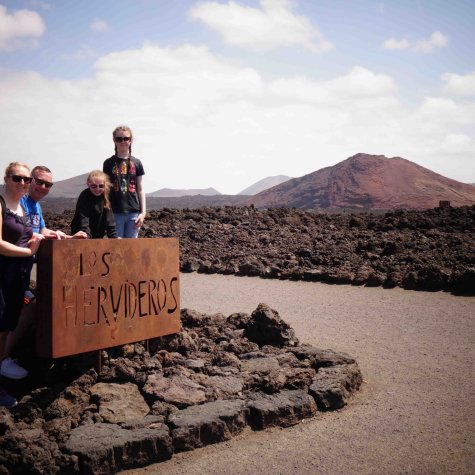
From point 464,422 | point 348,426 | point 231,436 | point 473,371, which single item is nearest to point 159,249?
point 231,436

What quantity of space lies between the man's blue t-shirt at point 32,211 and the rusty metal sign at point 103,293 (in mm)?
515

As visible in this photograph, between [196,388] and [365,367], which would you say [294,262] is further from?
[196,388]

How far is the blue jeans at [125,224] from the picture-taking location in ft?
18.4

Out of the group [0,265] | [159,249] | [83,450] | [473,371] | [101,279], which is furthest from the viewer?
[473,371]

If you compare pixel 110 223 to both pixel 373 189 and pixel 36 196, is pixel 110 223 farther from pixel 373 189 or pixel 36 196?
pixel 373 189

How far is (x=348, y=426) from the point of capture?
4.01 meters

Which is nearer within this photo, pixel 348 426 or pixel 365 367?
pixel 348 426

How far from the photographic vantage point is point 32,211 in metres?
4.29

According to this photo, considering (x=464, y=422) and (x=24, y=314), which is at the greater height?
(x=24, y=314)

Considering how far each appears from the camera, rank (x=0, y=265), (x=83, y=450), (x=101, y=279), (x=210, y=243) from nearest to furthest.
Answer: (x=83, y=450), (x=0, y=265), (x=101, y=279), (x=210, y=243)

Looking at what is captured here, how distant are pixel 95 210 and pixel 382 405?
338cm

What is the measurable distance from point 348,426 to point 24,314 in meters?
2.90

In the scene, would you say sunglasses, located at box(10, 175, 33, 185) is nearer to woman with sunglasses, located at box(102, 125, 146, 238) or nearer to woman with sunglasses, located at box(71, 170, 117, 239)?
woman with sunglasses, located at box(71, 170, 117, 239)

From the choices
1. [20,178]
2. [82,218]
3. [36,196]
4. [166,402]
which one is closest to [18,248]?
[20,178]
